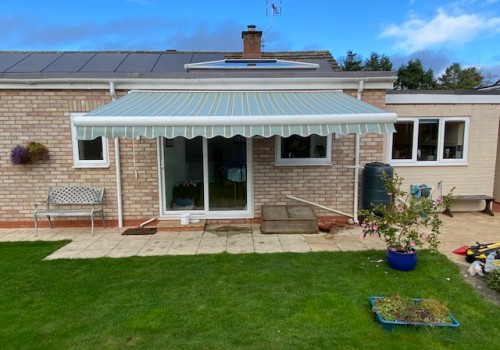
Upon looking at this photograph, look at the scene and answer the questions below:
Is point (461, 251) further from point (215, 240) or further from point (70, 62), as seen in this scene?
point (70, 62)

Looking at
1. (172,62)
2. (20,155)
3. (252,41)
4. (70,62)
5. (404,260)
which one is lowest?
(404,260)

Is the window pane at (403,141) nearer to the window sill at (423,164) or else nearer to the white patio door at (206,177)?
the window sill at (423,164)

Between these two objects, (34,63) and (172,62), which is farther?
(172,62)

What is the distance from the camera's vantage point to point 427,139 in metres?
13.4

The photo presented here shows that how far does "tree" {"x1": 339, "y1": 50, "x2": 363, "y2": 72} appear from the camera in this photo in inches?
2653

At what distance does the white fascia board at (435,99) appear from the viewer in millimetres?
12852

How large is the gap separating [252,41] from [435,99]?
28.2 ft

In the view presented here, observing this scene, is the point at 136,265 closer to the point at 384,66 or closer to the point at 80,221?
the point at 80,221

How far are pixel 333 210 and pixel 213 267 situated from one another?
18.2 feet

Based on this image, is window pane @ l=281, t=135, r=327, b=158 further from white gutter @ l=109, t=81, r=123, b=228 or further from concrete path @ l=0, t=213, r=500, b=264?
white gutter @ l=109, t=81, r=123, b=228

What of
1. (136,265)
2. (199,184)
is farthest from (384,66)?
(136,265)

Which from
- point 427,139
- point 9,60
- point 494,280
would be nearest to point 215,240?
point 494,280

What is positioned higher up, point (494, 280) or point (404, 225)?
point (404, 225)

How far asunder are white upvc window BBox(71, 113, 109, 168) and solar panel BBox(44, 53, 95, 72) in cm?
362
